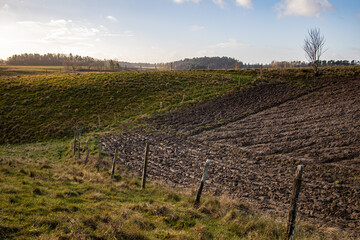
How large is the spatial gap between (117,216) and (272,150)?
1314 centimetres

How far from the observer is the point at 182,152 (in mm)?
17406

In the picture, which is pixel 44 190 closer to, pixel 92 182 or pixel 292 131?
pixel 92 182

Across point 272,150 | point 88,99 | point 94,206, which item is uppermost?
point 88,99

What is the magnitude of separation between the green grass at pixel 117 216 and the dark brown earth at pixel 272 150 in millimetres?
2424

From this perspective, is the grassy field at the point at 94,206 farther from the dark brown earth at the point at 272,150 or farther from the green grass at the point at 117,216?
the dark brown earth at the point at 272,150

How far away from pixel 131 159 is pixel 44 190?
769 cm

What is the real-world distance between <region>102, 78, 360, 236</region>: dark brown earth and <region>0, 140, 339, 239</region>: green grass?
2.42m

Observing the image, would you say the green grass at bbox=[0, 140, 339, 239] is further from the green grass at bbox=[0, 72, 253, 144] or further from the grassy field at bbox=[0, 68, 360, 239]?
the green grass at bbox=[0, 72, 253, 144]

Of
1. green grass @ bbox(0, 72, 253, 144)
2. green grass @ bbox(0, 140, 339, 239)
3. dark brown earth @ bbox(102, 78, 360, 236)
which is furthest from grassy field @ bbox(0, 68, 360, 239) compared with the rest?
dark brown earth @ bbox(102, 78, 360, 236)

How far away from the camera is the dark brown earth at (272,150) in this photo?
1001 cm

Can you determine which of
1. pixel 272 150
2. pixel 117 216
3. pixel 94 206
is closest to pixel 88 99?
pixel 272 150

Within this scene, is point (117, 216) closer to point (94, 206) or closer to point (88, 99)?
point (94, 206)

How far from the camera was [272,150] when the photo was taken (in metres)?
16.2

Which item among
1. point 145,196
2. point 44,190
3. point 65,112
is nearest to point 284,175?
point 145,196
